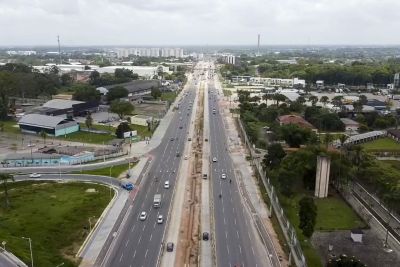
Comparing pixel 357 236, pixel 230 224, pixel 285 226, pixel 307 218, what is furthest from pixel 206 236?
pixel 357 236

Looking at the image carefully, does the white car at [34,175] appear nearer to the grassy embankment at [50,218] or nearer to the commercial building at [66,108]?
the grassy embankment at [50,218]

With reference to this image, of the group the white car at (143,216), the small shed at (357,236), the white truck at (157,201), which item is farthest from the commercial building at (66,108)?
the small shed at (357,236)

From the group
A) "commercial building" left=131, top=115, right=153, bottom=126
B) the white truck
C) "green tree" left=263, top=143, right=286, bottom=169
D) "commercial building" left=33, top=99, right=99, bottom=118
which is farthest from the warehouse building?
"green tree" left=263, top=143, right=286, bottom=169

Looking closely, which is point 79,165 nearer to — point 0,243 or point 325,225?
point 0,243

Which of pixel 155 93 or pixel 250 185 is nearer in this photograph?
pixel 250 185

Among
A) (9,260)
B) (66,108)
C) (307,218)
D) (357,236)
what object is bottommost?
(357,236)

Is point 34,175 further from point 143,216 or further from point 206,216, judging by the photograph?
point 206,216
